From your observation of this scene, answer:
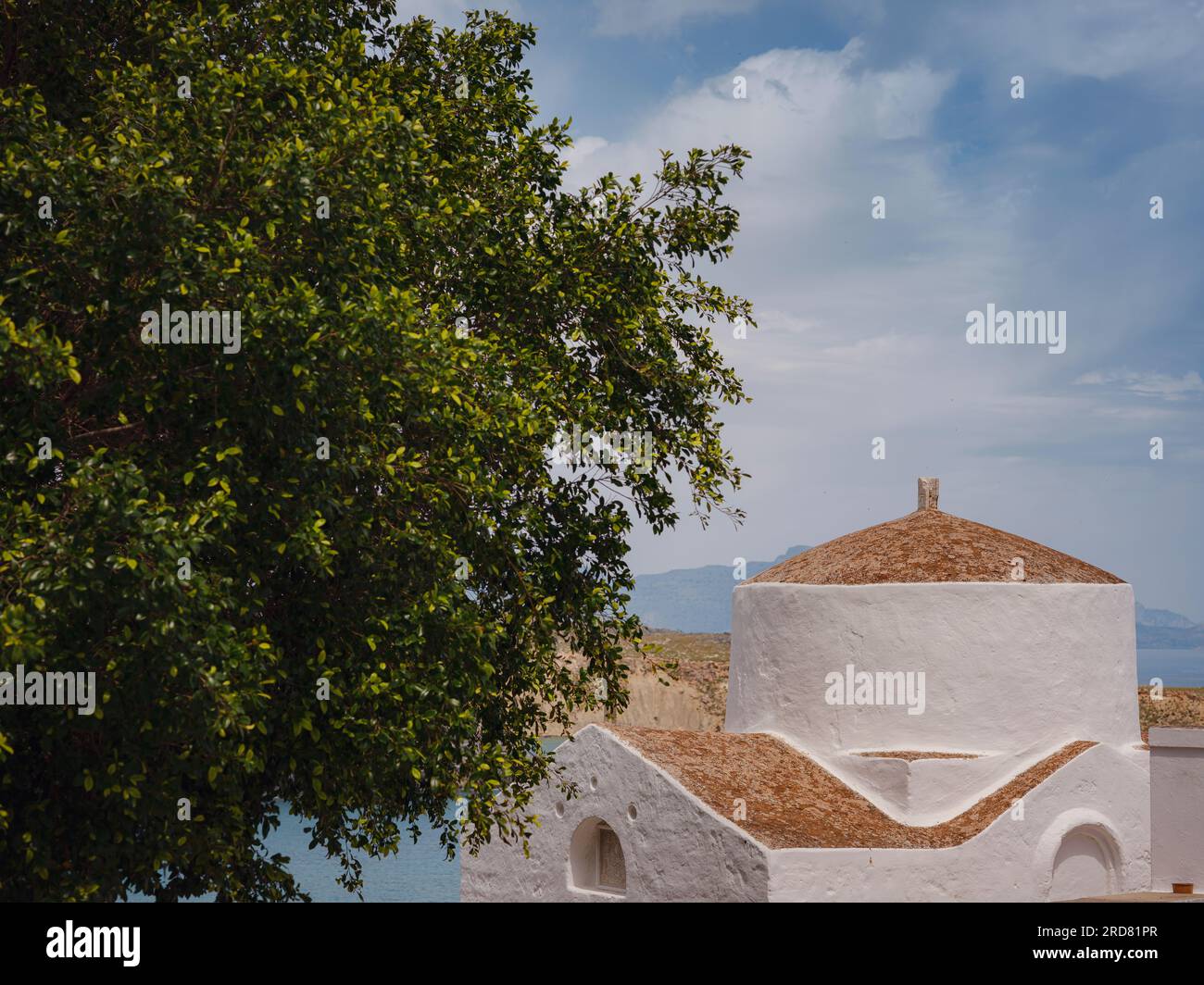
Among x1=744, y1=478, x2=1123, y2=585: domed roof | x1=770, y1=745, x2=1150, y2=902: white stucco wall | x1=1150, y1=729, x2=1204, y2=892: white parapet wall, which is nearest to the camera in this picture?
x1=770, y1=745, x2=1150, y2=902: white stucco wall

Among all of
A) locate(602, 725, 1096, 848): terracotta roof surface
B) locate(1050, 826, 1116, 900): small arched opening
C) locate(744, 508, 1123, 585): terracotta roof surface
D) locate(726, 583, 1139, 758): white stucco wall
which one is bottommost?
locate(1050, 826, 1116, 900): small arched opening

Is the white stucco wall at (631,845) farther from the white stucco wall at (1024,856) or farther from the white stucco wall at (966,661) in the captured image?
the white stucco wall at (966,661)

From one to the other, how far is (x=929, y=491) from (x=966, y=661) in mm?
4242

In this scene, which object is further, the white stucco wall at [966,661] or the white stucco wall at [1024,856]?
the white stucco wall at [966,661]

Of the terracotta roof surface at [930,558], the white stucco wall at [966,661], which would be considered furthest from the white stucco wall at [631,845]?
the terracotta roof surface at [930,558]

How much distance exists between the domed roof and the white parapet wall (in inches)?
120

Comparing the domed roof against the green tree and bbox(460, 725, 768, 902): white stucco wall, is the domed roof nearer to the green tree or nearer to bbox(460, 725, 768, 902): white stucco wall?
bbox(460, 725, 768, 902): white stucco wall

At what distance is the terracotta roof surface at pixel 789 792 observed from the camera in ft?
68.4

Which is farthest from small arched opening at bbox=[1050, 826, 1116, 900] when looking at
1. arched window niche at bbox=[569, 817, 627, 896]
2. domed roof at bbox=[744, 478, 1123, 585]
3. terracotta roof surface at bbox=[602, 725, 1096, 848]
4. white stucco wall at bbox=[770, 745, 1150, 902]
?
arched window niche at bbox=[569, 817, 627, 896]

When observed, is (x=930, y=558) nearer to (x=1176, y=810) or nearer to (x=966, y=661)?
(x=966, y=661)

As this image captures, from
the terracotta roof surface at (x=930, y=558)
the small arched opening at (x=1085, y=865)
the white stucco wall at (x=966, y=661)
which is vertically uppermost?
the terracotta roof surface at (x=930, y=558)

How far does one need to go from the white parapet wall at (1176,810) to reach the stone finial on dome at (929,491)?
588cm

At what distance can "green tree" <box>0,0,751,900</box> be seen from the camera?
10.4m

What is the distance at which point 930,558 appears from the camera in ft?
78.0
